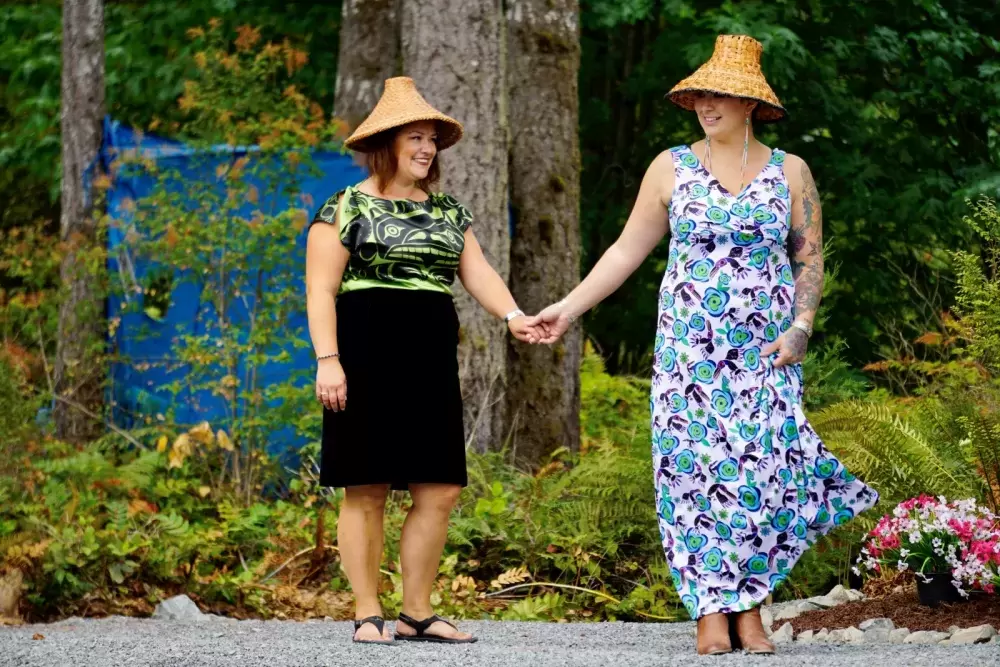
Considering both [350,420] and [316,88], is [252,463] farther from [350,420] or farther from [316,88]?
[316,88]

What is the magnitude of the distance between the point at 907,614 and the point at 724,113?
233 centimetres

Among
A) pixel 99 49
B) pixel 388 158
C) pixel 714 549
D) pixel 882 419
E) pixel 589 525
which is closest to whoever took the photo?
pixel 714 549

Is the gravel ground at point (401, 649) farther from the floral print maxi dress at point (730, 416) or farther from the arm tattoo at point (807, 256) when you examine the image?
the arm tattoo at point (807, 256)

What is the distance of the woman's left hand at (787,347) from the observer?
18.6 ft

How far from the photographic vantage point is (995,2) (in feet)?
52.7

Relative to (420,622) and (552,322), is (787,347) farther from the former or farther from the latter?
(420,622)

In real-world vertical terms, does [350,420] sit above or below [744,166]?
below

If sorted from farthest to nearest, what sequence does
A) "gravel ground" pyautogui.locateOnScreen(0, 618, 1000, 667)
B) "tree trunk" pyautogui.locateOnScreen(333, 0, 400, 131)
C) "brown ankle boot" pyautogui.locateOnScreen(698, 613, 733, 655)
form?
"tree trunk" pyautogui.locateOnScreen(333, 0, 400, 131), "brown ankle boot" pyautogui.locateOnScreen(698, 613, 733, 655), "gravel ground" pyautogui.locateOnScreen(0, 618, 1000, 667)

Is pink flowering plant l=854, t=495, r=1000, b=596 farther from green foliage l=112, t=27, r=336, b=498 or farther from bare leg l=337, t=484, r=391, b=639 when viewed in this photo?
green foliage l=112, t=27, r=336, b=498

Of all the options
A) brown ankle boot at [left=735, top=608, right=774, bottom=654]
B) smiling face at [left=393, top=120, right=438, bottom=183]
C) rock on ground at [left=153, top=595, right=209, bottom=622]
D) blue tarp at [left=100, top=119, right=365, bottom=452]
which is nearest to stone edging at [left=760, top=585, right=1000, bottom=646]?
brown ankle boot at [left=735, top=608, right=774, bottom=654]

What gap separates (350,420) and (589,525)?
2.61 metres

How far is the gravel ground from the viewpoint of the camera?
523 cm

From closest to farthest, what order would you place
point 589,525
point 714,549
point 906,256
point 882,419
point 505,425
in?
point 714,549
point 882,419
point 589,525
point 505,425
point 906,256

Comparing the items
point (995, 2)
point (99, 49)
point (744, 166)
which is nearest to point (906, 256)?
point (995, 2)
